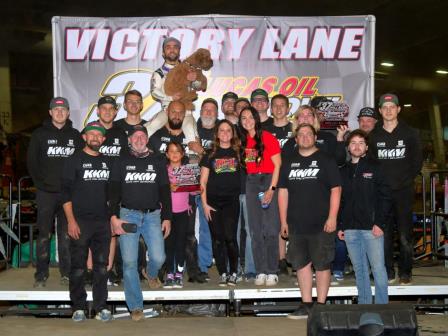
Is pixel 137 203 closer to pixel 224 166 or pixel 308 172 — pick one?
pixel 224 166

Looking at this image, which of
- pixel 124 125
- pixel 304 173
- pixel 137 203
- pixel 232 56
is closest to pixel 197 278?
pixel 137 203

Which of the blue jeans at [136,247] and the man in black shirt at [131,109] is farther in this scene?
the man in black shirt at [131,109]

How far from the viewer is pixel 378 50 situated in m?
24.4

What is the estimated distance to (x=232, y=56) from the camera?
8609mm

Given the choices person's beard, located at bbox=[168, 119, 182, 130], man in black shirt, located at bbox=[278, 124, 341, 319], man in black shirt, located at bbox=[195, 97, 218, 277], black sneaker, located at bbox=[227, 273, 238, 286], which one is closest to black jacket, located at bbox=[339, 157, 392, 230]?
man in black shirt, located at bbox=[278, 124, 341, 319]

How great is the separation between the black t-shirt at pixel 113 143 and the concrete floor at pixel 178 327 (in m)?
1.95

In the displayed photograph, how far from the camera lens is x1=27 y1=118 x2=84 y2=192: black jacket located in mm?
7250

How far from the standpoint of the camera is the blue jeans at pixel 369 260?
6418 millimetres

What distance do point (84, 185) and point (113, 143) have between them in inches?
38.1

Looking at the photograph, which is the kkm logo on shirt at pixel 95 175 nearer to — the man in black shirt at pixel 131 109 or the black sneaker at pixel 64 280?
the man in black shirt at pixel 131 109

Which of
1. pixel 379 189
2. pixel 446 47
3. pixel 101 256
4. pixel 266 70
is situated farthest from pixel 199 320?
pixel 446 47

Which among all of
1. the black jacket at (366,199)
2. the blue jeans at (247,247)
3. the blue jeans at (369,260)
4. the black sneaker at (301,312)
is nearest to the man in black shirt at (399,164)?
the black jacket at (366,199)

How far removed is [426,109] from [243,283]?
2428 cm

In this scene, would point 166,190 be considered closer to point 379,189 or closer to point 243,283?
point 243,283
